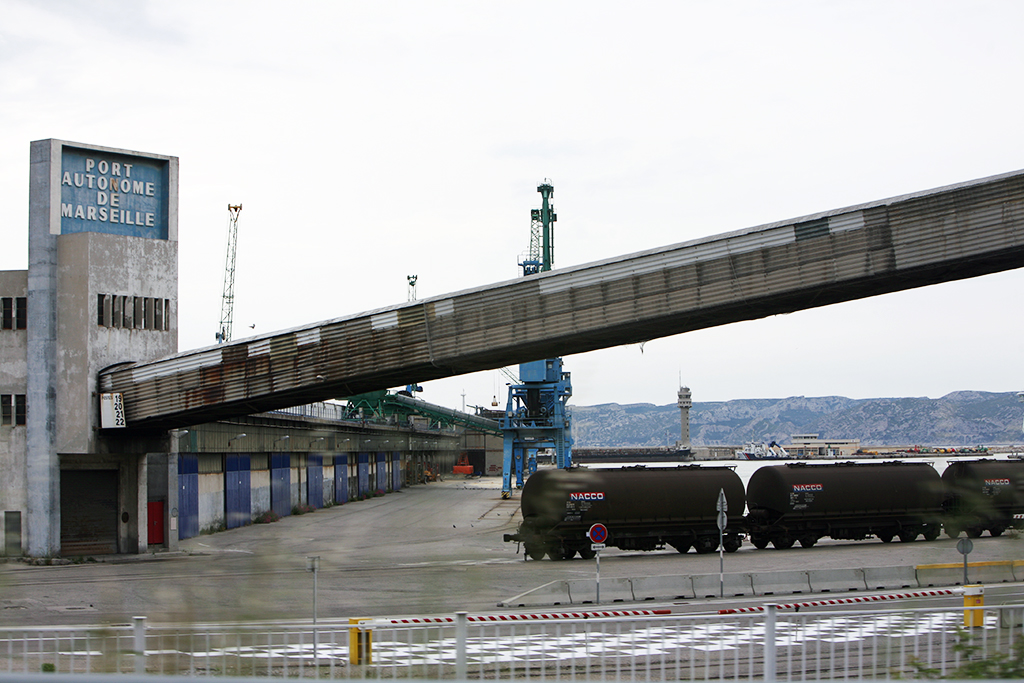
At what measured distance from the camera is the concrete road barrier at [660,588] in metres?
24.3

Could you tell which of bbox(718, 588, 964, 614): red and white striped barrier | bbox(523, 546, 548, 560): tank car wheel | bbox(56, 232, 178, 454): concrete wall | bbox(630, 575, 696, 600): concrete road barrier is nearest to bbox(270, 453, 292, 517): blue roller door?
bbox(56, 232, 178, 454): concrete wall

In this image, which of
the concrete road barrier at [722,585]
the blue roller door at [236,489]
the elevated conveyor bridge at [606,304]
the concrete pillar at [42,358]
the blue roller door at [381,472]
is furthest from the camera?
the blue roller door at [381,472]

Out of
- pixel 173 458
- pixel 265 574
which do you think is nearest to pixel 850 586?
pixel 265 574

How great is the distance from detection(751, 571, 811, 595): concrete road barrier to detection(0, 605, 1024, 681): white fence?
701 centimetres

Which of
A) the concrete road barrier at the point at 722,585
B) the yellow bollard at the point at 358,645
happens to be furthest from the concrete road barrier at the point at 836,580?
the yellow bollard at the point at 358,645

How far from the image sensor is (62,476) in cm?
3509

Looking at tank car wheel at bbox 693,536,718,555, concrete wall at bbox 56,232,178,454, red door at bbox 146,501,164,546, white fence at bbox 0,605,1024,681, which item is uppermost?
concrete wall at bbox 56,232,178,454

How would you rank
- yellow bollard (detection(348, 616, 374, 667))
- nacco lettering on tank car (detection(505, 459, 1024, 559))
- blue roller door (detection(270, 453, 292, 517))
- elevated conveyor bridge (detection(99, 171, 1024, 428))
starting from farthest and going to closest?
1. blue roller door (detection(270, 453, 292, 517))
2. nacco lettering on tank car (detection(505, 459, 1024, 559))
3. elevated conveyor bridge (detection(99, 171, 1024, 428))
4. yellow bollard (detection(348, 616, 374, 667))

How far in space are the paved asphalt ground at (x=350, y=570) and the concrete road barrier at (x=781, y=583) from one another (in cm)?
225

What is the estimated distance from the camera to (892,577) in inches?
1049

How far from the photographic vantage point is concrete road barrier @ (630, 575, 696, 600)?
79.8ft

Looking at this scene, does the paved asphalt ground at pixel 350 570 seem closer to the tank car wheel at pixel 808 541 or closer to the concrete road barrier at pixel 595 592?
the tank car wheel at pixel 808 541

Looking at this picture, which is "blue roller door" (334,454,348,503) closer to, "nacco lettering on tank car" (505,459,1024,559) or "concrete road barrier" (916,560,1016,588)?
"nacco lettering on tank car" (505,459,1024,559)

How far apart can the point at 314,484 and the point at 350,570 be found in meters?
22.1
